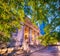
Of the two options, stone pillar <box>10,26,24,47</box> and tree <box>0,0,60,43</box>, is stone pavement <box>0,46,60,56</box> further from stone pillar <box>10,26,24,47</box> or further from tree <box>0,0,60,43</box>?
tree <box>0,0,60,43</box>

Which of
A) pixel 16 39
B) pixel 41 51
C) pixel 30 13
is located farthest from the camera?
pixel 16 39

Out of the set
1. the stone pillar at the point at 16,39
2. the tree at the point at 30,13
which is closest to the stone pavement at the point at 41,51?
the stone pillar at the point at 16,39

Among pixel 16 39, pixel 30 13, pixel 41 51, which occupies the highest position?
pixel 30 13

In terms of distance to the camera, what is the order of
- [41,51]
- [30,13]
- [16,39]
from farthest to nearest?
[16,39]
[41,51]
[30,13]

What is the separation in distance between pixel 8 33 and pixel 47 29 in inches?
60.6

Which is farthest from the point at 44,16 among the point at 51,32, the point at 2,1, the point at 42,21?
the point at 2,1

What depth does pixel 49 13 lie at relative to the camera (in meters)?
7.20

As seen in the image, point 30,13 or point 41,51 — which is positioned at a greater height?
point 30,13

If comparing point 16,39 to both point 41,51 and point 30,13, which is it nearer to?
point 41,51

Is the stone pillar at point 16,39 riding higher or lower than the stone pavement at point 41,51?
higher

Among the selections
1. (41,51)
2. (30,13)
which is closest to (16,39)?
(41,51)

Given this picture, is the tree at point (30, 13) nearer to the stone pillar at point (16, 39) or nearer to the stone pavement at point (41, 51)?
the stone pavement at point (41, 51)

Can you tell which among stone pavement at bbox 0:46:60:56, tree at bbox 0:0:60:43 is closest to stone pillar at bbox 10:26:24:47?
stone pavement at bbox 0:46:60:56

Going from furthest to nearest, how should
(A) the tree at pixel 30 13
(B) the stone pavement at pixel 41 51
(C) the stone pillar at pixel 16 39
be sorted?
(C) the stone pillar at pixel 16 39 < (B) the stone pavement at pixel 41 51 < (A) the tree at pixel 30 13
